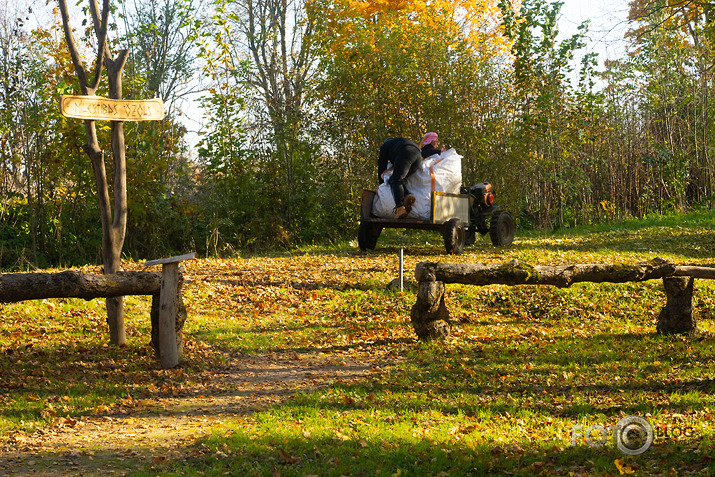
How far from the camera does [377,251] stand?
14844 millimetres

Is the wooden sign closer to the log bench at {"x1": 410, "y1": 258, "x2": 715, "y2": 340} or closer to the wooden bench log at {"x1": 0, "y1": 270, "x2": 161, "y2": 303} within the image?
the wooden bench log at {"x1": 0, "y1": 270, "x2": 161, "y2": 303}

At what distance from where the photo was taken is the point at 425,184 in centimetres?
1318

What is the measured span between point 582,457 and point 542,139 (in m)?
15.0

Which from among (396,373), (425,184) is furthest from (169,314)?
(425,184)

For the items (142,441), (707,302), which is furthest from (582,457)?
(707,302)

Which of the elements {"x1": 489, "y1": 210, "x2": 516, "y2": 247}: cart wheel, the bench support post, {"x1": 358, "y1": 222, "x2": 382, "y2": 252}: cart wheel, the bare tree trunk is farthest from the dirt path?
{"x1": 489, "y1": 210, "x2": 516, "y2": 247}: cart wheel

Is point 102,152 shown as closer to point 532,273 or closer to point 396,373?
point 396,373

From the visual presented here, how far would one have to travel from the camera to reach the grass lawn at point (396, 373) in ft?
15.7

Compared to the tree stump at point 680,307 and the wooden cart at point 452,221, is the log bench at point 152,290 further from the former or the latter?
the wooden cart at point 452,221

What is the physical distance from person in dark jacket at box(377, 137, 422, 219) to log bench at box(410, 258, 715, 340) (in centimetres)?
441

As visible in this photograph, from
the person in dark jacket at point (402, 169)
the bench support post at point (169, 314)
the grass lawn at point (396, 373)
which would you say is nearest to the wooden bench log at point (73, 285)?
the bench support post at point (169, 314)

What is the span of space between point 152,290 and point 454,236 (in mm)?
7284

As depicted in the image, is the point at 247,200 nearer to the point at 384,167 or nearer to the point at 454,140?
the point at 384,167

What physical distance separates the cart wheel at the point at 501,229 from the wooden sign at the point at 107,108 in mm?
8892
